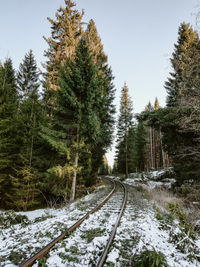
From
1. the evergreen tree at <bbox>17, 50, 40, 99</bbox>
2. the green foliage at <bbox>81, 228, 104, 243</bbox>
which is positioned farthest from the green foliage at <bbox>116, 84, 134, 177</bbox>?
the green foliage at <bbox>81, 228, 104, 243</bbox>

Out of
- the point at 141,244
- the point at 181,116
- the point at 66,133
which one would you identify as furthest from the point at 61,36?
the point at 141,244

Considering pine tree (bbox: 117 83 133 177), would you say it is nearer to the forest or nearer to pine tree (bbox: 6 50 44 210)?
the forest

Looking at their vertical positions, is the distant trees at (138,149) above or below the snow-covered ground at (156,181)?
above

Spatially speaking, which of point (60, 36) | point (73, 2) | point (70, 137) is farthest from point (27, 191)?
point (73, 2)

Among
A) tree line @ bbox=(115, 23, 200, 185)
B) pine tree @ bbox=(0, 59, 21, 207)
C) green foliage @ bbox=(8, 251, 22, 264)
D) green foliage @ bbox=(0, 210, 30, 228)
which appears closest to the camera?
green foliage @ bbox=(8, 251, 22, 264)

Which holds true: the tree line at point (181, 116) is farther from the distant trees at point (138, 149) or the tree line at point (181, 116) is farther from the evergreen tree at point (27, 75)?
the evergreen tree at point (27, 75)

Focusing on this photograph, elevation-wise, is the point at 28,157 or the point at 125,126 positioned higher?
the point at 125,126

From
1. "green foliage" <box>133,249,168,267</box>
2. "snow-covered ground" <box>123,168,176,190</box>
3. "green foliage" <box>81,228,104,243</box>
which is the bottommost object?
"snow-covered ground" <box>123,168,176,190</box>

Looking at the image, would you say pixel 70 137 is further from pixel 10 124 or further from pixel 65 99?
pixel 10 124

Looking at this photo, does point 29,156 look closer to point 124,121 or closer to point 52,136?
point 52,136

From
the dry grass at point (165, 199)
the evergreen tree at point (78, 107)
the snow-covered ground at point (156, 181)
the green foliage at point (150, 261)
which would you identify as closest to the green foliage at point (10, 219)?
the evergreen tree at point (78, 107)

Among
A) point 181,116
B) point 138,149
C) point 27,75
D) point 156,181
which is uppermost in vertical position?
point 27,75

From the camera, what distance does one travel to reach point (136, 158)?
33.4m

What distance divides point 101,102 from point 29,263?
9847 millimetres
